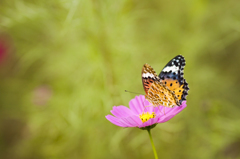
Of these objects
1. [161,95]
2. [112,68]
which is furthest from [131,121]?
[112,68]

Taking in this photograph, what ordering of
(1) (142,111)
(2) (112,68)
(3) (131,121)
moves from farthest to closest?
(2) (112,68) < (1) (142,111) < (3) (131,121)

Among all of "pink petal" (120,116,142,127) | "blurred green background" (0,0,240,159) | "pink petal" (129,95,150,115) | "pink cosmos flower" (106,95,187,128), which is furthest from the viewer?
"blurred green background" (0,0,240,159)

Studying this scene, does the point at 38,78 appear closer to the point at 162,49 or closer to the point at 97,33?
the point at 97,33

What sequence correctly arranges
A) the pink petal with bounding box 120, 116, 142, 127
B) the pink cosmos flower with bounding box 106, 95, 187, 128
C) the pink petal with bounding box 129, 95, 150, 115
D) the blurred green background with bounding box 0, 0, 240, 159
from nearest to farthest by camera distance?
the pink petal with bounding box 120, 116, 142, 127 < the pink cosmos flower with bounding box 106, 95, 187, 128 < the pink petal with bounding box 129, 95, 150, 115 < the blurred green background with bounding box 0, 0, 240, 159

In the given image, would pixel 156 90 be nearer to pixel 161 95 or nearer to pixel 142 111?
pixel 161 95

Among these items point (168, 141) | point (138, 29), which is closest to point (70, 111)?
point (168, 141)

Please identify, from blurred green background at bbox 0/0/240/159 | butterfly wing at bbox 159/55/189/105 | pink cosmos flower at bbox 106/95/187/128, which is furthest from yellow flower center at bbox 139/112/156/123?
blurred green background at bbox 0/0/240/159

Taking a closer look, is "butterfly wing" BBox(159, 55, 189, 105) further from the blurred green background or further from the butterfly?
the blurred green background

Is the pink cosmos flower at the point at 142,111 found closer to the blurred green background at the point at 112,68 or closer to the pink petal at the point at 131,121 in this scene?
the pink petal at the point at 131,121
